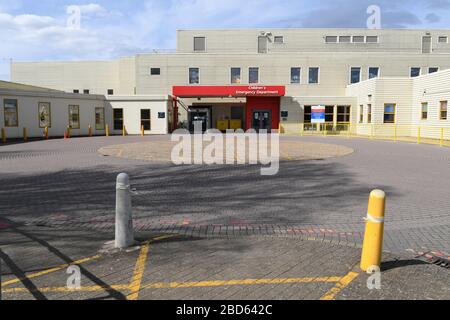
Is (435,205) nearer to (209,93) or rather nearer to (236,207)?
(236,207)

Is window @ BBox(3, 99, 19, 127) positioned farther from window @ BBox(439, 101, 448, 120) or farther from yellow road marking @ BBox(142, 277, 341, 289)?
window @ BBox(439, 101, 448, 120)

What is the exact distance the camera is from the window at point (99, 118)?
3316 cm

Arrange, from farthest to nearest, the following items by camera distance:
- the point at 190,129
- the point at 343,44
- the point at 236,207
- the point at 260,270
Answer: the point at 343,44 < the point at 190,129 < the point at 236,207 < the point at 260,270

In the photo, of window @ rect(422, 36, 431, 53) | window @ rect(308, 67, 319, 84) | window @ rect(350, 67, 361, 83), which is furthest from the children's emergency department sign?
window @ rect(422, 36, 431, 53)

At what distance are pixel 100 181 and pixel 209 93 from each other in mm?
26405

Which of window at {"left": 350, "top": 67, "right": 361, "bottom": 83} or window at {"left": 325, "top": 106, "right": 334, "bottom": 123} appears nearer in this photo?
window at {"left": 325, "top": 106, "right": 334, "bottom": 123}

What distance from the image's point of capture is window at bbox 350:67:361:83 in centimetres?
3978

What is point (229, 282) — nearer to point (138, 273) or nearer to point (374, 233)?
point (138, 273)

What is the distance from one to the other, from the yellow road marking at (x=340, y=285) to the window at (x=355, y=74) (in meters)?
39.1

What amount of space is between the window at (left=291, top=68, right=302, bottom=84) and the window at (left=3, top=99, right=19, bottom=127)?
26.0m

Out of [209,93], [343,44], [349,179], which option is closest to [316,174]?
[349,179]
